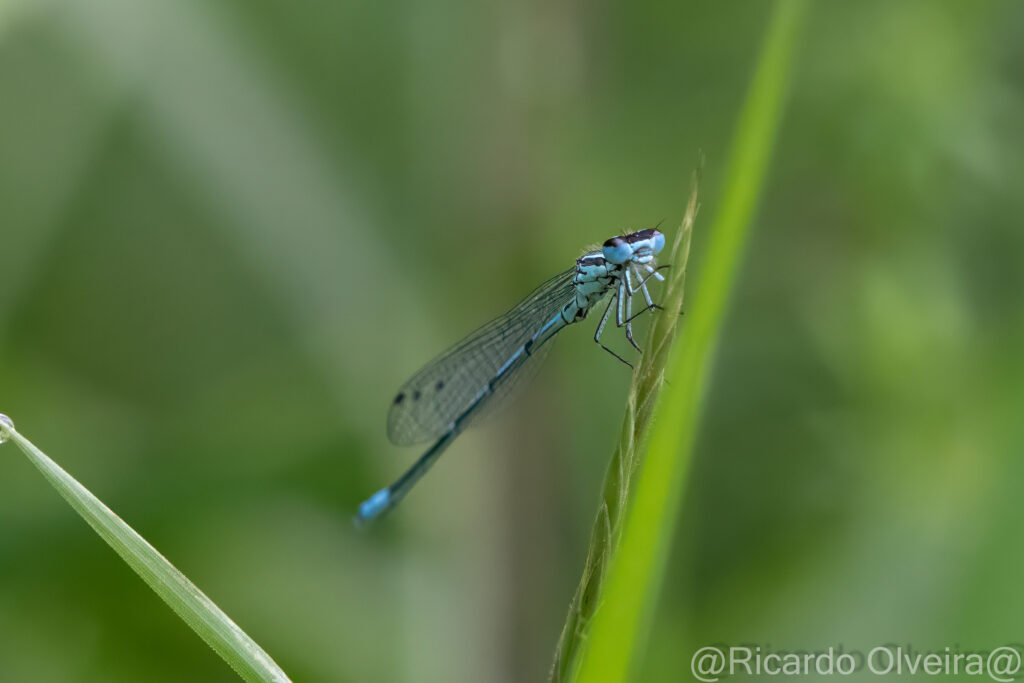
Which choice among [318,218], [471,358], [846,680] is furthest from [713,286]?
[318,218]

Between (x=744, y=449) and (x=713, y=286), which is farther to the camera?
(x=744, y=449)

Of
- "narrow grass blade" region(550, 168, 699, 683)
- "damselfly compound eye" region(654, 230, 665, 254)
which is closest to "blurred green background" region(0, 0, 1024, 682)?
"damselfly compound eye" region(654, 230, 665, 254)

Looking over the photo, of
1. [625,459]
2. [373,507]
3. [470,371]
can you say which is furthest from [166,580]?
[470,371]

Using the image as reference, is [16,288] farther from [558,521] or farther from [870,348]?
[870,348]

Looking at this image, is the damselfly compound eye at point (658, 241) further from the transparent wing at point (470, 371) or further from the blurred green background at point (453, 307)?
the transparent wing at point (470, 371)

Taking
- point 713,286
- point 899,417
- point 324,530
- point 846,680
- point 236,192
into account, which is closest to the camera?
point 713,286

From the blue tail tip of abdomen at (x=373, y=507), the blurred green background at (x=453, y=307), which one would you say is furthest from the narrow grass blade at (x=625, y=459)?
the blue tail tip of abdomen at (x=373, y=507)
